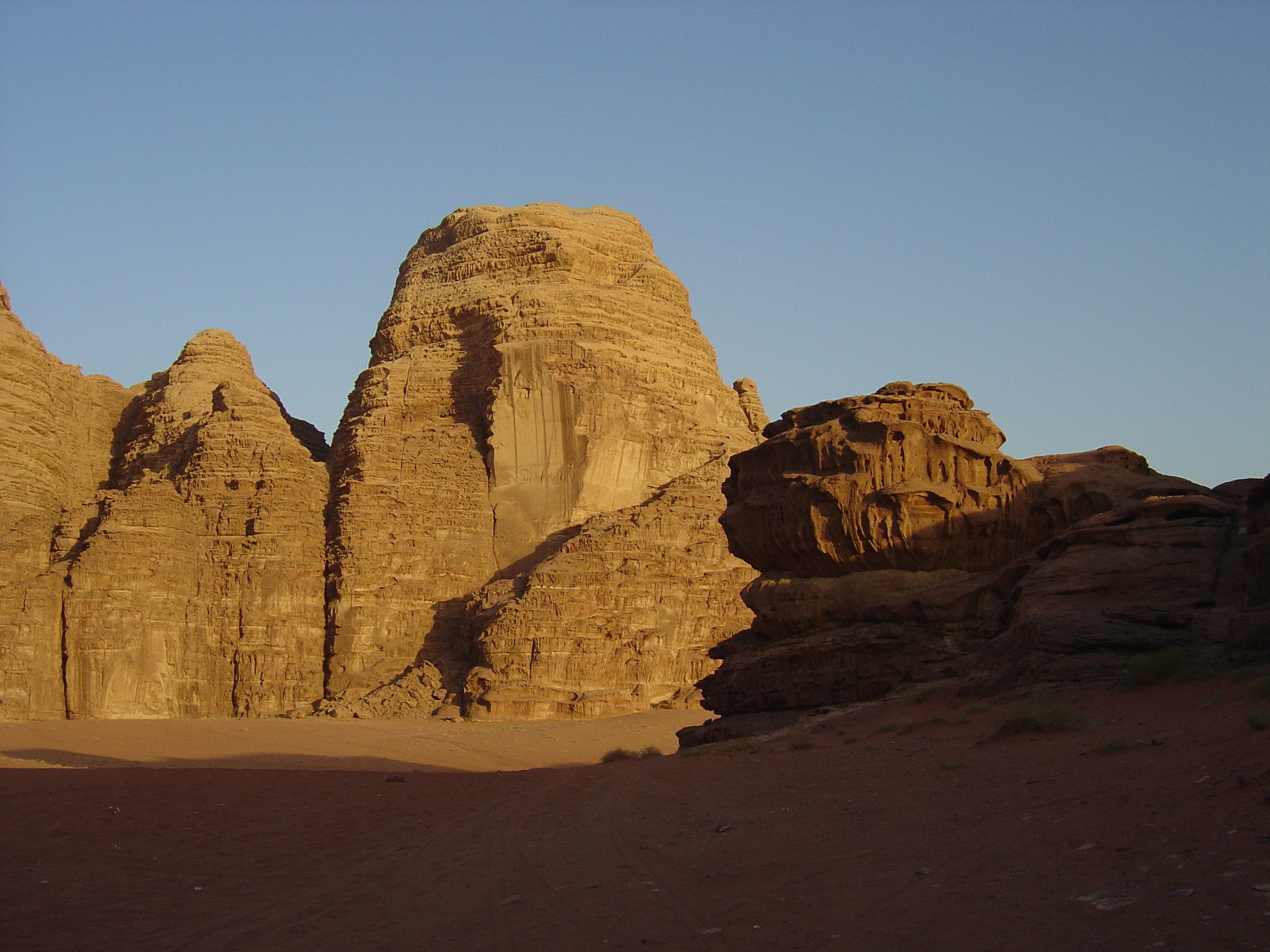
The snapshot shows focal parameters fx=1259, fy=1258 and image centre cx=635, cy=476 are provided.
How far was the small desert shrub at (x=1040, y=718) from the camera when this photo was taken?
1273 centimetres

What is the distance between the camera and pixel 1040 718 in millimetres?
12852

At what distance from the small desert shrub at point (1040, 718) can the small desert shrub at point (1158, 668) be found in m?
0.84

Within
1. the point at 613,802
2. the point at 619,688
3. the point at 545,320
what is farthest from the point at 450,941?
the point at 545,320

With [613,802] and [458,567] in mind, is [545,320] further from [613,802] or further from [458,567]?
[613,802]

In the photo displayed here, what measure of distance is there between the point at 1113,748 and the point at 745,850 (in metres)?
3.43

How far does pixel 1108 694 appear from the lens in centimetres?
1402

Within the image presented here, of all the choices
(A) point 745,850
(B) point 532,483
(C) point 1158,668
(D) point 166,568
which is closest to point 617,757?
(C) point 1158,668

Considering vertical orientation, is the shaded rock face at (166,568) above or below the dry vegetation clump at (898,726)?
above

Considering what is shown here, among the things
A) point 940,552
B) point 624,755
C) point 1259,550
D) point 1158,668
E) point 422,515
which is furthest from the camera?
point 422,515

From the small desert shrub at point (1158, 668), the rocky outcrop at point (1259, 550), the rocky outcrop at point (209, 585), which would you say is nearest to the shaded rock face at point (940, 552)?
the rocky outcrop at point (1259, 550)

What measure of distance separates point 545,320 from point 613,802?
3944 centimetres

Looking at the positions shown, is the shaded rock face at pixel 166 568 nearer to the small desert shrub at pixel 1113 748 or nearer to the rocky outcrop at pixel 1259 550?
the rocky outcrop at pixel 1259 550

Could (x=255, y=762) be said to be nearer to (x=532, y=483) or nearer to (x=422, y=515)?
(x=422, y=515)

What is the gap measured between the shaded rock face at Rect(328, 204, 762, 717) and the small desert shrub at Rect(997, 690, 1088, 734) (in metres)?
27.6
